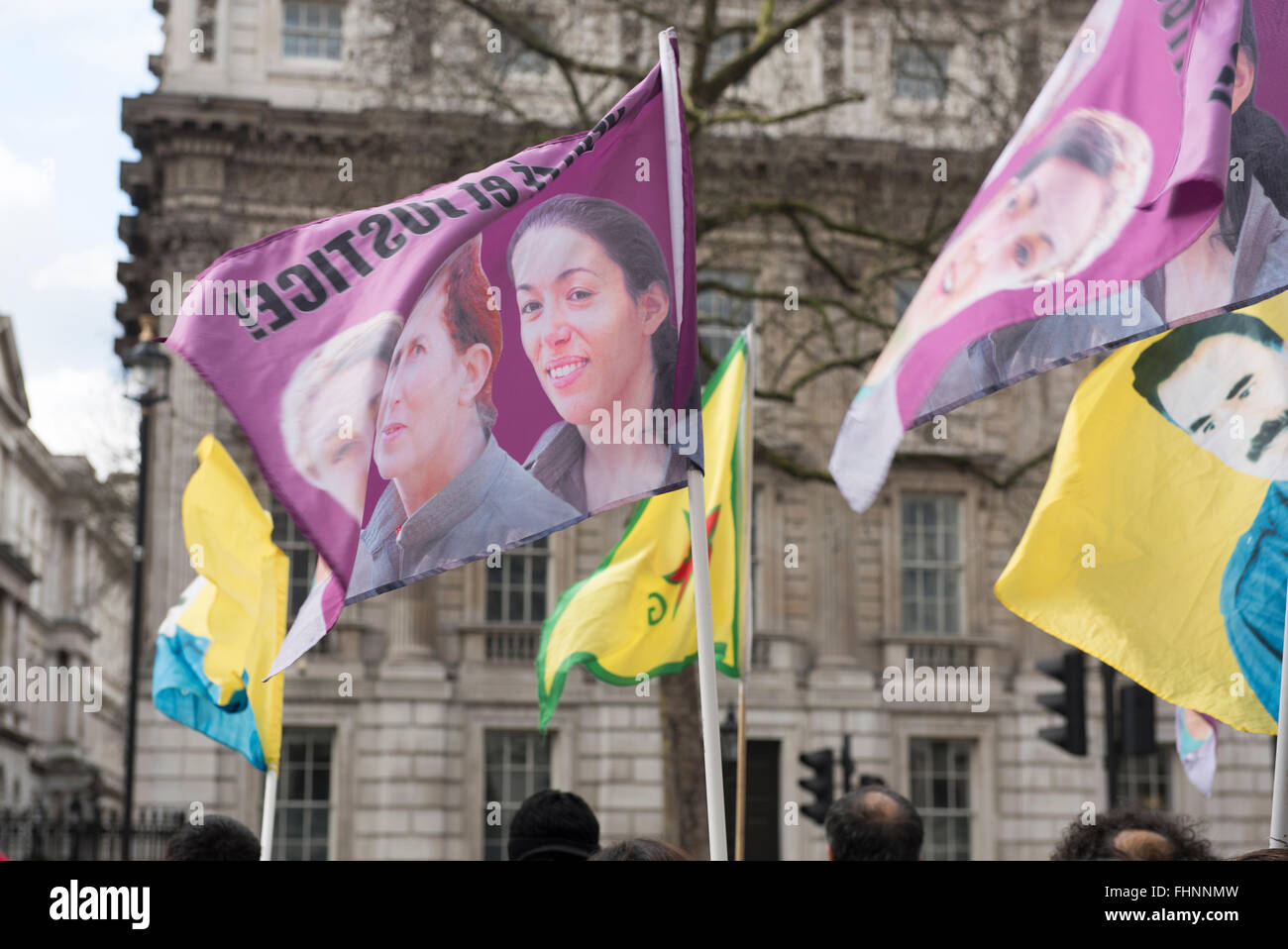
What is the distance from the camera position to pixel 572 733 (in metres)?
26.2

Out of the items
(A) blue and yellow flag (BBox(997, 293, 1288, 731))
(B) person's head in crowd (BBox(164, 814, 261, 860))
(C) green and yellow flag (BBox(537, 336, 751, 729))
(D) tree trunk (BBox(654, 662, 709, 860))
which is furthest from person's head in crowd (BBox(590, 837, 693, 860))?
(D) tree trunk (BBox(654, 662, 709, 860))

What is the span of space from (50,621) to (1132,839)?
72259 millimetres

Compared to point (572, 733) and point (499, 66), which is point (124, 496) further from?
point (499, 66)

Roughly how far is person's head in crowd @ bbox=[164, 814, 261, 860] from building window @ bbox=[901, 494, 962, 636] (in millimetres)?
23111

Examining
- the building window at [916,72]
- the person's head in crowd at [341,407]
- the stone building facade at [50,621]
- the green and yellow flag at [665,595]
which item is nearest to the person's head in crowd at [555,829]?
the person's head in crowd at [341,407]

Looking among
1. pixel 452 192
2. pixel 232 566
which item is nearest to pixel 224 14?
pixel 232 566

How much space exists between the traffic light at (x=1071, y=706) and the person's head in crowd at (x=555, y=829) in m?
9.41

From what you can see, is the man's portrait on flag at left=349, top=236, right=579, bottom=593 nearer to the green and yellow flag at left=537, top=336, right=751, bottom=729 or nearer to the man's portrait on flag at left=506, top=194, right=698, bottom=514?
the man's portrait on flag at left=506, top=194, right=698, bottom=514

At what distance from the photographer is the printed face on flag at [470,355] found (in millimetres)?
4703

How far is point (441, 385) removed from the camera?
504 cm

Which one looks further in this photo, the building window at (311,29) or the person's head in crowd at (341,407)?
the building window at (311,29)

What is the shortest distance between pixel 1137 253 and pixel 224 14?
25.0 meters

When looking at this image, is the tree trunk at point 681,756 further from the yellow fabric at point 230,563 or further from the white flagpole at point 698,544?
the white flagpole at point 698,544
